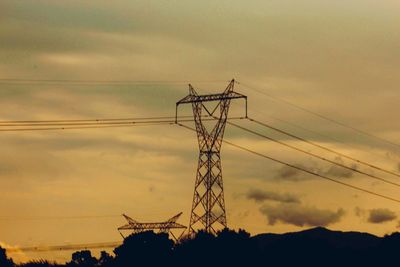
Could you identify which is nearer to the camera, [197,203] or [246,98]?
[246,98]

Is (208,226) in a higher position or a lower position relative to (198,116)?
lower

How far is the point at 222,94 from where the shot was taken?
5025 inches

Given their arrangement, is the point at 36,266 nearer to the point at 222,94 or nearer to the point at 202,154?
the point at 202,154

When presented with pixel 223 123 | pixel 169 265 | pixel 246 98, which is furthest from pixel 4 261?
pixel 246 98

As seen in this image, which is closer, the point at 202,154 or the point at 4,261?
the point at 202,154

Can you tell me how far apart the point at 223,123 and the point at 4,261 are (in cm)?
7981

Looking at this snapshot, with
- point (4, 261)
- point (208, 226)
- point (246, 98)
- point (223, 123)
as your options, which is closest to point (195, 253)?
point (4, 261)

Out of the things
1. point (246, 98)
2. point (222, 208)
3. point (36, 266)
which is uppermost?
point (246, 98)

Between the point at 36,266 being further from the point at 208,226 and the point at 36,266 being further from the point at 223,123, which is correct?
the point at 223,123

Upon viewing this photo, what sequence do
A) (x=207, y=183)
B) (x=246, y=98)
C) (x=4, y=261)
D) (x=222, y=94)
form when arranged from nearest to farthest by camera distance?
1. (x=246, y=98)
2. (x=222, y=94)
3. (x=207, y=183)
4. (x=4, y=261)

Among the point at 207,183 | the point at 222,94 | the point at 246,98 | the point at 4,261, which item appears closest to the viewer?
the point at 246,98

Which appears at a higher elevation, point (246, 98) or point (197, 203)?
point (246, 98)

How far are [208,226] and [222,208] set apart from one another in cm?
350

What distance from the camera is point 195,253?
636ft
